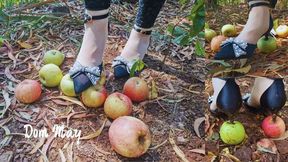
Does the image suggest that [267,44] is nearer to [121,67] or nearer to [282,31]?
[282,31]

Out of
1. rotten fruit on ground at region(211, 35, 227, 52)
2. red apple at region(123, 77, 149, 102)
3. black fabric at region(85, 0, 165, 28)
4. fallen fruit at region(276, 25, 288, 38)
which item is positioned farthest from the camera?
fallen fruit at region(276, 25, 288, 38)

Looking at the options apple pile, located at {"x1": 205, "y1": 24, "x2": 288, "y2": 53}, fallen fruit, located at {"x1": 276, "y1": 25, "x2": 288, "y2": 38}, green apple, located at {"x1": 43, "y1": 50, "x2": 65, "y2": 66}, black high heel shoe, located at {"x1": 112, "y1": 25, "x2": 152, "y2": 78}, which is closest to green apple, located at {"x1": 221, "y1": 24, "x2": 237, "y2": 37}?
apple pile, located at {"x1": 205, "y1": 24, "x2": 288, "y2": 53}

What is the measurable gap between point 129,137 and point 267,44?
30.5 inches

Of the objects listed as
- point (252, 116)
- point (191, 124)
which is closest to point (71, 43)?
point (191, 124)

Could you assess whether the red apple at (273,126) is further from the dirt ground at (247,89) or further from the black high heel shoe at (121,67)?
the black high heel shoe at (121,67)

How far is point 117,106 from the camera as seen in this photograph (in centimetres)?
125

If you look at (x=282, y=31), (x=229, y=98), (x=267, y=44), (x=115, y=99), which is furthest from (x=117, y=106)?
(x=282, y=31)

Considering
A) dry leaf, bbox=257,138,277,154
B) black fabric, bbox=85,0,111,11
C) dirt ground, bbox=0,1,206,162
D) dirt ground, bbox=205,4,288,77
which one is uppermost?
black fabric, bbox=85,0,111,11

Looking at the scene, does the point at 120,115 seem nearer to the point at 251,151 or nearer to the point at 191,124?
the point at 191,124

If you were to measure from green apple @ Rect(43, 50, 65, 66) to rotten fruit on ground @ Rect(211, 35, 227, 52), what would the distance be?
2.01ft

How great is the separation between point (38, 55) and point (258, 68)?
884mm

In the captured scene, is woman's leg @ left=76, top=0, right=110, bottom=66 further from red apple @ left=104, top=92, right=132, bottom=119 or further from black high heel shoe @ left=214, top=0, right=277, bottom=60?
black high heel shoe @ left=214, top=0, right=277, bottom=60

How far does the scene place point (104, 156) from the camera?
3.86 ft

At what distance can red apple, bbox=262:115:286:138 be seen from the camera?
4.04 feet
